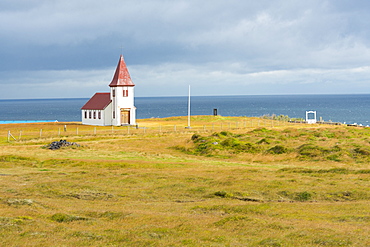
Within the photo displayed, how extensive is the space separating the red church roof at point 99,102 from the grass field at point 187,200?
1355 inches

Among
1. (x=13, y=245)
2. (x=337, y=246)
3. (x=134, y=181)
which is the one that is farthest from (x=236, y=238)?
(x=134, y=181)

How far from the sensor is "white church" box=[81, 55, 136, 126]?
75.5m

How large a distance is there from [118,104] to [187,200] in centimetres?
5579

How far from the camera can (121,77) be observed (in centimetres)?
7656

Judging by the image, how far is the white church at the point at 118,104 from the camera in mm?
75500

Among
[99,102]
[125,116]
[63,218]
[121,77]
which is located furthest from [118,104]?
[63,218]

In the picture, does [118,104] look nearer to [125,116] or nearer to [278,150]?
[125,116]

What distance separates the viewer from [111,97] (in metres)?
76.9

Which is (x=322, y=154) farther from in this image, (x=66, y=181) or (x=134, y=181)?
(x=66, y=181)

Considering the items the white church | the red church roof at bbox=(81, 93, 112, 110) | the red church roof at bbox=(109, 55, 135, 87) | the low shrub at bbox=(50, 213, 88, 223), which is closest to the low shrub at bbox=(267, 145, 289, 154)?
the low shrub at bbox=(50, 213, 88, 223)

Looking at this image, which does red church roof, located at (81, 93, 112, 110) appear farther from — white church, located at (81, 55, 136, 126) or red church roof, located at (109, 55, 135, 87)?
red church roof, located at (109, 55, 135, 87)

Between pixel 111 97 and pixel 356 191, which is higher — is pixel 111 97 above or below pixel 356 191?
above

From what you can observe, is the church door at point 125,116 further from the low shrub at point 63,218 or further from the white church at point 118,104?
the low shrub at point 63,218

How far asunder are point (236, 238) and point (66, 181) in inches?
563
